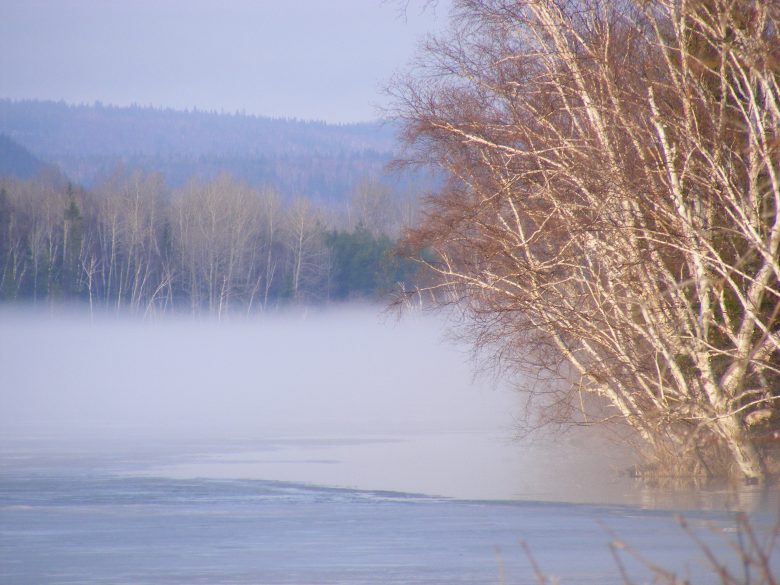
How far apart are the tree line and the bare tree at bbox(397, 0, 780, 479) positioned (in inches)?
2910

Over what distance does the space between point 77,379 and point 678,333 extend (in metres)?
34.4

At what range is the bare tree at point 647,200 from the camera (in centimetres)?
1444

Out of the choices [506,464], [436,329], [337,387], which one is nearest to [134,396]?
[337,387]

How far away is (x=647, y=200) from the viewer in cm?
1508

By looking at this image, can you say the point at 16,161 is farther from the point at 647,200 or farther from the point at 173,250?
the point at 647,200

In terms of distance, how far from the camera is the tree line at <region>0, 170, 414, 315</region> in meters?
94.7

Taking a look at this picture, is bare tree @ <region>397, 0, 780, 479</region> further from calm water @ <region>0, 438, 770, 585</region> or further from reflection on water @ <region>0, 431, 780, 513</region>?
calm water @ <region>0, 438, 770, 585</region>

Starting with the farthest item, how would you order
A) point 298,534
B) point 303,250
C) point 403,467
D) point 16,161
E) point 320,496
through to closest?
point 16,161, point 303,250, point 403,467, point 320,496, point 298,534

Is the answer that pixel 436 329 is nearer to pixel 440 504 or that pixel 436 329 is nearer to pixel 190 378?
pixel 190 378

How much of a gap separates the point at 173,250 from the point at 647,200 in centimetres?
8463

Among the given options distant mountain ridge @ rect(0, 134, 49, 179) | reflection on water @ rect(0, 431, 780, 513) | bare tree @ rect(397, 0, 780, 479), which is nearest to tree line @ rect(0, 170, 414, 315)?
reflection on water @ rect(0, 431, 780, 513)

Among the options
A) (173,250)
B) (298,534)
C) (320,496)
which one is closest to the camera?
(298,534)

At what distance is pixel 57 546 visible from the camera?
446 inches

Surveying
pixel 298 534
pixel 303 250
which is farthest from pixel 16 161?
pixel 298 534
